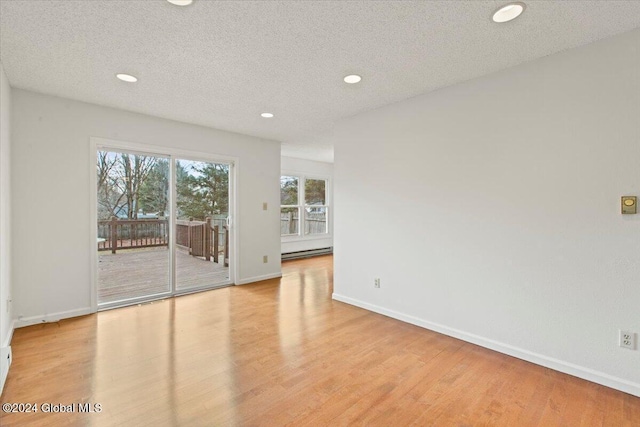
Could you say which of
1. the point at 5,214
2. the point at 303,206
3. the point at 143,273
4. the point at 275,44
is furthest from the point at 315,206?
Result: the point at 5,214

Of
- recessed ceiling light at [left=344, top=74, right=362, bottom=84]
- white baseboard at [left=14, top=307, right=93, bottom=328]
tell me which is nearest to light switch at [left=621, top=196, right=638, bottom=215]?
recessed ceiling light at [left=344, top=74, right=362, bottom=84]

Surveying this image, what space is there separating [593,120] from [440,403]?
227 cm

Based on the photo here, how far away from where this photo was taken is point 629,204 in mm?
2014

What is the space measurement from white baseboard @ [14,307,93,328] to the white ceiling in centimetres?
237

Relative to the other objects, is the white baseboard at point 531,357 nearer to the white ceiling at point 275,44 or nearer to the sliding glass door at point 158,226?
the white ceiling at point 275,44

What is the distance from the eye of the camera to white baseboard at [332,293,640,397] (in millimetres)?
2061

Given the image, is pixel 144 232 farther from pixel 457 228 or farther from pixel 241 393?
pixel 457 228

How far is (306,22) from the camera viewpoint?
1.95 meters

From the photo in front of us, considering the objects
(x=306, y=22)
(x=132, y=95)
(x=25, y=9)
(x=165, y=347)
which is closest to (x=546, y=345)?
(x=306, y=22)

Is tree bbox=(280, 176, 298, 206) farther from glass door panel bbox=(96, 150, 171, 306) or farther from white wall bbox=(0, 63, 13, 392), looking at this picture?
white wall bbox=(0, 63, 13, 392)

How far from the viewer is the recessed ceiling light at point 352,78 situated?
2.72 metres

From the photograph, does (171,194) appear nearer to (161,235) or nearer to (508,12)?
(161,235)

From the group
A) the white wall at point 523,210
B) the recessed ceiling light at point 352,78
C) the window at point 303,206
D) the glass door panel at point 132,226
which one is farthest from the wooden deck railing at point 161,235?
the recessed ceiling light at point 352,78

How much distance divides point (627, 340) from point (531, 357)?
2.07 ft
